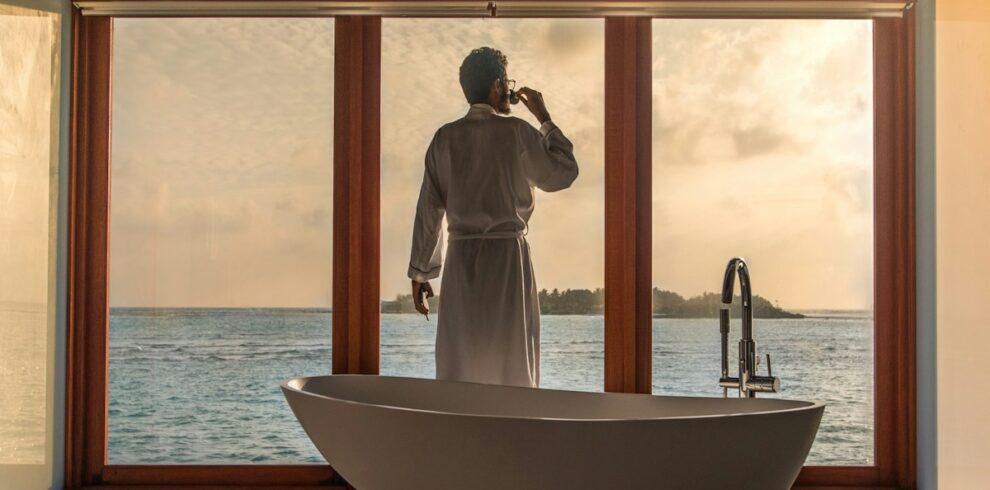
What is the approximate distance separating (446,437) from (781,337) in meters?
1.84

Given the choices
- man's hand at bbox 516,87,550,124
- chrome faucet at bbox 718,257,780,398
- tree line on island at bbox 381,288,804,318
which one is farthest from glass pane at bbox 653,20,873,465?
chrome faucet at bbox 718,257,780,398

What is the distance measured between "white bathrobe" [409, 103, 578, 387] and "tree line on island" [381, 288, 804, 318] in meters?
0.52

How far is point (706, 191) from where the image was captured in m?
3.03

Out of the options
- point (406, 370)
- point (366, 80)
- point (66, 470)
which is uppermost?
point (366, 80)

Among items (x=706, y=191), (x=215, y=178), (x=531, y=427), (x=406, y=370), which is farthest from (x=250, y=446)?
(x=531, y=427)

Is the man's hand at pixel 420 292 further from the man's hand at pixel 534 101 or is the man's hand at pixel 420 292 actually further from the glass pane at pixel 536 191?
the man's hand at pixel 534 101

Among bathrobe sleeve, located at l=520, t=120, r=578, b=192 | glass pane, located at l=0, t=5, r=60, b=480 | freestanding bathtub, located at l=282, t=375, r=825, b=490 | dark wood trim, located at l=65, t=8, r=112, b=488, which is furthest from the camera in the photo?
dark wood trim, located at l=65, t=8, r=112, b=488

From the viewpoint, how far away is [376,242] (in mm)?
3016

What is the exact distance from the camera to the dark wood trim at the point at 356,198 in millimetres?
2990

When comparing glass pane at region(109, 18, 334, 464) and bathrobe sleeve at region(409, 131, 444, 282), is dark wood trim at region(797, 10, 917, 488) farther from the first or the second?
glass pane at region(109, 18, 334, 464)

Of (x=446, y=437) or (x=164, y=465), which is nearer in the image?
(x=446, y=437)

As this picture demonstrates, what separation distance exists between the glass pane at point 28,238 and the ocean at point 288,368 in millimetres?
274

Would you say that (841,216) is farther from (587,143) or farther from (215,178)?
(215,178)

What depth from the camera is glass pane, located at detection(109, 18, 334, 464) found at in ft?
9.81
